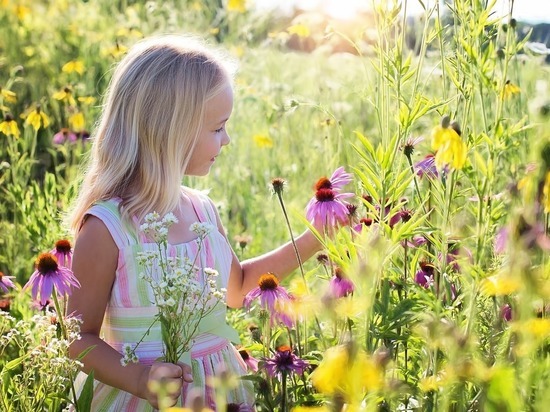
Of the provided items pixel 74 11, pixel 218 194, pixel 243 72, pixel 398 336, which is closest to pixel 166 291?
pixel 398 336

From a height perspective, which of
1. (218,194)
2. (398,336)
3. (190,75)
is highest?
(190,75)

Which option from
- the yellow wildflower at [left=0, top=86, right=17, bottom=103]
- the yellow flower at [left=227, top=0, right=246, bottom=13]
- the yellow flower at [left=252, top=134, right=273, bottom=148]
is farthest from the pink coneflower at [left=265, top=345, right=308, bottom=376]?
the yellow flower at [left=227, top=0, right=246, bottom=13]

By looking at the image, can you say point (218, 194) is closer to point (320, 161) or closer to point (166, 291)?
point (320, 161)

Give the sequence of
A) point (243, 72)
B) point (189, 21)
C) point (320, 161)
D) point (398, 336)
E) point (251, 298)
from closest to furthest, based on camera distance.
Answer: point (398, 336), point (251, 298), point (320, 161), point (243, 72), point (189, 21)

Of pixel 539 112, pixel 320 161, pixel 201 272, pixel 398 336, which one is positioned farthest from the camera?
pixel 320 161

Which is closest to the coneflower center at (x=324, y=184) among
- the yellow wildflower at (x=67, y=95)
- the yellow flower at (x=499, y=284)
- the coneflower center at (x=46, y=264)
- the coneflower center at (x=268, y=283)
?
the coneflower center at (x=268, y=283)

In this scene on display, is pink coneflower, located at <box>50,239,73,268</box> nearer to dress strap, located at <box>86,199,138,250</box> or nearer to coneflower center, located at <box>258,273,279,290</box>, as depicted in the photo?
dress strap, located at <box>86,199,138,250</box>

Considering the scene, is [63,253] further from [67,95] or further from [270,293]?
[67,95]

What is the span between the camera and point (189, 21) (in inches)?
210

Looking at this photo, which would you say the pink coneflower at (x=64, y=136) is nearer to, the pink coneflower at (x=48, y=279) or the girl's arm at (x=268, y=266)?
the girl's arm at (x=268, y=266)

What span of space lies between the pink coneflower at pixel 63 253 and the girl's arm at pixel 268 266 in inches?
14.4

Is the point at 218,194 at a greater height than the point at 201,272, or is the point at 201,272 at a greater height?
the point at 201,272

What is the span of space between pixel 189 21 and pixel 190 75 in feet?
12.0

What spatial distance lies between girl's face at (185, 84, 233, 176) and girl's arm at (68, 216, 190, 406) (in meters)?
0.25
